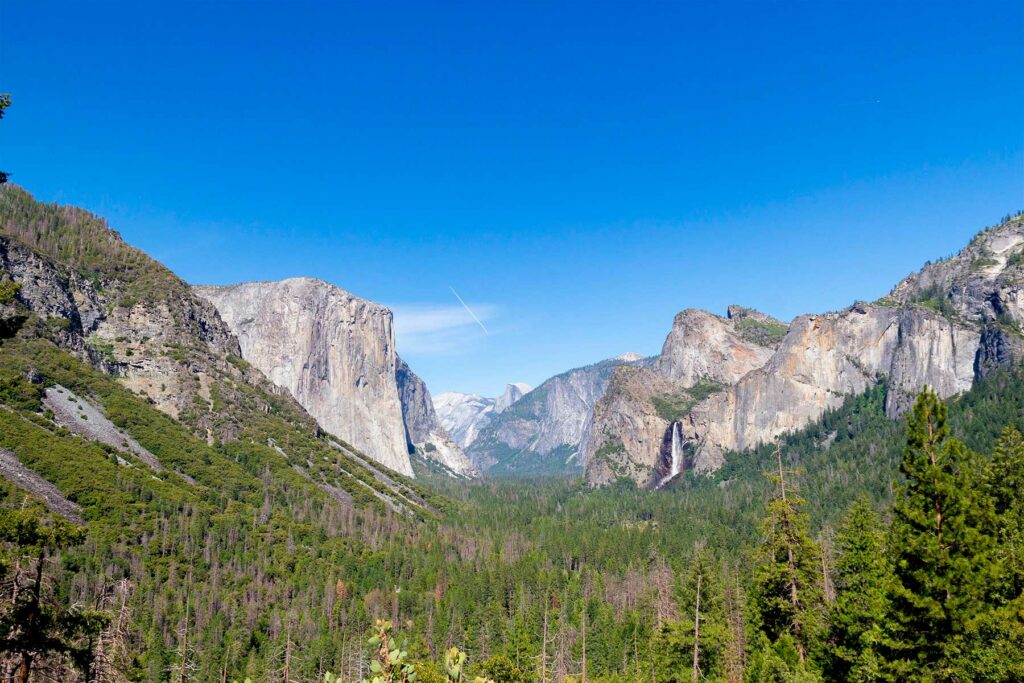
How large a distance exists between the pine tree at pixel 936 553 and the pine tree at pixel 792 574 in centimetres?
1174

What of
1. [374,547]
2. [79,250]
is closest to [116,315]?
[79,250]

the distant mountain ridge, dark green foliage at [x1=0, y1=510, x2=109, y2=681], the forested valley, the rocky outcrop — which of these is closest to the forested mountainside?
dark green foliage at [x1=0, y1=510, x2=109, y2=681]

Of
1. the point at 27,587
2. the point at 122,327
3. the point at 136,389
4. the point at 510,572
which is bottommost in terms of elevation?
the point at 510,572

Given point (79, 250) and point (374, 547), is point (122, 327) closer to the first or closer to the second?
point (79, 250)

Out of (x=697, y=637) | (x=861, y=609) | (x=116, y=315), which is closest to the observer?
(x=861, y=609)

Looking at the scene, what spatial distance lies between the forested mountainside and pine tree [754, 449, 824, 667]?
0.16 meters

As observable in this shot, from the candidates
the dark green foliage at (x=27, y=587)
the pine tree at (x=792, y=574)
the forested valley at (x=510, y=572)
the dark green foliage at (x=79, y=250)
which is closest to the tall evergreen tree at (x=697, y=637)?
the forested valley at (x=510, y=572)

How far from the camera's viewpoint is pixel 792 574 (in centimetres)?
3550

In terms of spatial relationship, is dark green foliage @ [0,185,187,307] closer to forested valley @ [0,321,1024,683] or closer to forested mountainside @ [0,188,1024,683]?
forested mountainside @ [0,188,1024,683]

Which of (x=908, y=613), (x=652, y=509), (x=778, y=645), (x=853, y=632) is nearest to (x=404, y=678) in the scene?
(x=908, y=613)

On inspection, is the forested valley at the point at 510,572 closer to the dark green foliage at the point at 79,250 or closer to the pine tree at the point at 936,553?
the pine tree at the point at 936,553

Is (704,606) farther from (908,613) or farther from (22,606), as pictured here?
(22,606)

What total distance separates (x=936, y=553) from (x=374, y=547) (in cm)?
11533

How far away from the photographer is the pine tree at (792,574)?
117ft
